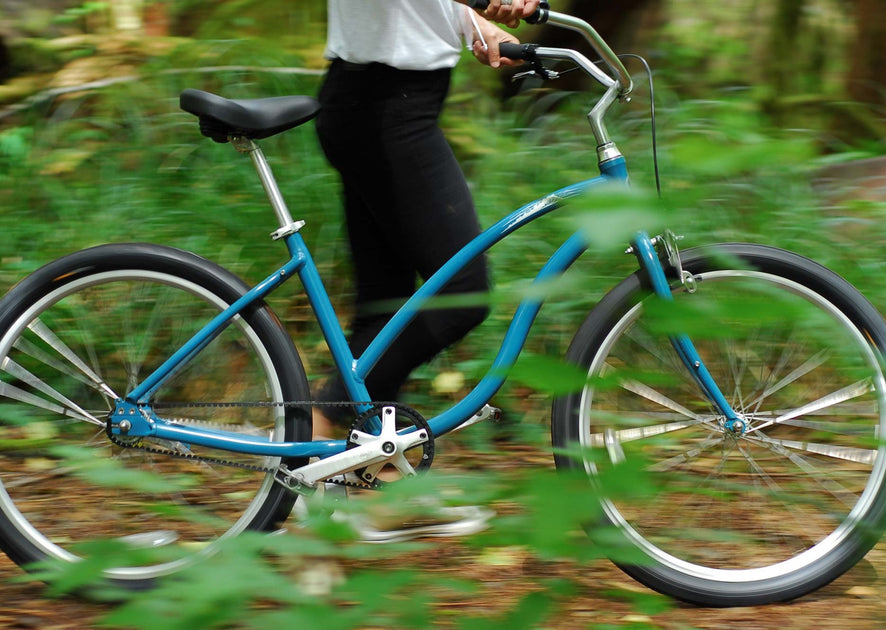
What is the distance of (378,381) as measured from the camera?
2650mm

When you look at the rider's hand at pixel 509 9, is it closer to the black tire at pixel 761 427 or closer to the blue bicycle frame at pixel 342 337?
the blue bicycle frame at pixel 342 337

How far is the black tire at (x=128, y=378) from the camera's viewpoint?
2422mm

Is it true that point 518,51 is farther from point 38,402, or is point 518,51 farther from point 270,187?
point 38,402

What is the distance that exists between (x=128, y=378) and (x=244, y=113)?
0.76 m

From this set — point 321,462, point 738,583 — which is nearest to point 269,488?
point 321,462

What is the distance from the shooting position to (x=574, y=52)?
2342mm

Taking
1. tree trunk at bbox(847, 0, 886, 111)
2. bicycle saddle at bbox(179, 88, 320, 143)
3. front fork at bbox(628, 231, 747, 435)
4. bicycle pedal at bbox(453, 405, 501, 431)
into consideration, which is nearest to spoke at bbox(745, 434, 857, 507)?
front fork at bbox(628, 231, 747, 435)

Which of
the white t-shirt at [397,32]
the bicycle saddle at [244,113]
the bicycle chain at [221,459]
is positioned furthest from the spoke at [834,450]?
the bicycle saddle at [244,113]

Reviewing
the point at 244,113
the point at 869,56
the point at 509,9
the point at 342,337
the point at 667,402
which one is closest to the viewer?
the point at 509,9

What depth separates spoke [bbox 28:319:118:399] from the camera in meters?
2.49

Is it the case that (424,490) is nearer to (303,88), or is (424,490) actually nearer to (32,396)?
(32,396)

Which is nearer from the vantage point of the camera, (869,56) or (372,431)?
(372,431)

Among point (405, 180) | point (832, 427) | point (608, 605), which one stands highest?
point (405, 180)

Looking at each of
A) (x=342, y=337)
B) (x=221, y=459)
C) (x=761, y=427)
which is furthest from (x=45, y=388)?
(x=761, y=427)
